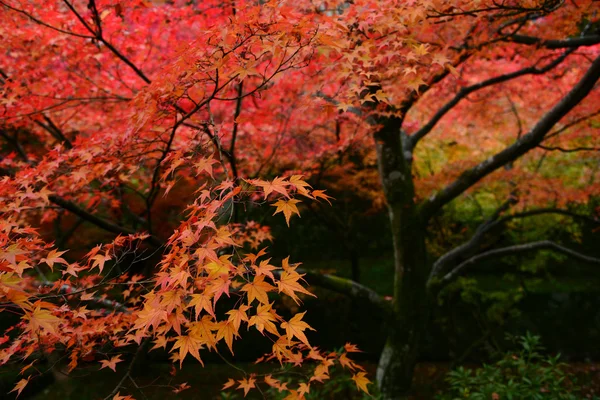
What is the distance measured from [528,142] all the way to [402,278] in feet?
7.46

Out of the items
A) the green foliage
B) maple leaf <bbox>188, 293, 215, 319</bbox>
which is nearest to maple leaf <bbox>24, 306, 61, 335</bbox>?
maple leaf <bbox>188, 293, 215, 319</bbox>

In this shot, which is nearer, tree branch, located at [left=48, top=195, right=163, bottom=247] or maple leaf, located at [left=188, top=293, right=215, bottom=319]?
maple leaf, located at [left=188, top=293, right=215, bottom=319]

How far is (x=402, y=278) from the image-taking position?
580 centimetres

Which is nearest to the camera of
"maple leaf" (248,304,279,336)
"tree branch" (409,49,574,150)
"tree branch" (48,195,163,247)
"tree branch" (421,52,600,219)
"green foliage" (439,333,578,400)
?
"maple leaf" (248,304,279,336)

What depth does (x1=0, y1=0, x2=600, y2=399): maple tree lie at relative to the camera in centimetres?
200

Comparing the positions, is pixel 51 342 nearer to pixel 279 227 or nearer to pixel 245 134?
pixel 245 134

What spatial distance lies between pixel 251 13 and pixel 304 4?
66.6 inches

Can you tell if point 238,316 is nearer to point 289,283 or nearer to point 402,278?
point 289,283

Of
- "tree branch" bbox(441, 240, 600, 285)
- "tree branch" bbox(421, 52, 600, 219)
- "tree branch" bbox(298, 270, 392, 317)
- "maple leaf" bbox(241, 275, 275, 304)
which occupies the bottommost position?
"maple leaf" bbox(241, 275, 275, 304)

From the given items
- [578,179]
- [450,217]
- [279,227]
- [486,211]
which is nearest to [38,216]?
[279,227]

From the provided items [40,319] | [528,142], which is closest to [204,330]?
[40,319]

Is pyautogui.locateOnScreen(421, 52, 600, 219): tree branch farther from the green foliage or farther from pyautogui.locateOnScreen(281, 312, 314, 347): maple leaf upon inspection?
pyautogui.locateOnScreen(281, 312, 314, 347): maple leaf

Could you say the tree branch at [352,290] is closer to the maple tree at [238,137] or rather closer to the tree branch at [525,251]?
the maple tree at [238,137]

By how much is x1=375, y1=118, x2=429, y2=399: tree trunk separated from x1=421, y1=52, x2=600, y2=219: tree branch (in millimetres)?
337
